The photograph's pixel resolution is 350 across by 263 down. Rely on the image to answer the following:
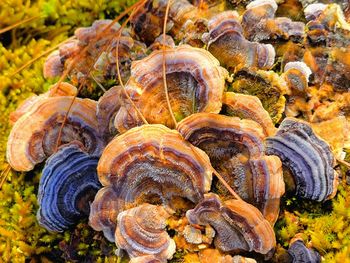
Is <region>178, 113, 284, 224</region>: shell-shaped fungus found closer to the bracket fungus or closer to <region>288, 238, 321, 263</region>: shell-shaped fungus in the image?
<region>288, 238, 321, 263</region>: shell-shaped fungus

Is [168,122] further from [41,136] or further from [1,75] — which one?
[1,75]

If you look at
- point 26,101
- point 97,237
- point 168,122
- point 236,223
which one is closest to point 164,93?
point 168,122

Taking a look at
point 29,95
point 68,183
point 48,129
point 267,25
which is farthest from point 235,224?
point 29,95

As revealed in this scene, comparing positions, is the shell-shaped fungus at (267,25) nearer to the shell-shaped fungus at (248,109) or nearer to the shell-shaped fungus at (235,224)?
the shell-shaped fungus at (248,109)

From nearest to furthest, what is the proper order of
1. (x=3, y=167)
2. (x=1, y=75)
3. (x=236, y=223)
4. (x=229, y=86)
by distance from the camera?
(x=236, y=223) → (x=229, y=86) → (x=3, y=167) → (x=1, y=75)

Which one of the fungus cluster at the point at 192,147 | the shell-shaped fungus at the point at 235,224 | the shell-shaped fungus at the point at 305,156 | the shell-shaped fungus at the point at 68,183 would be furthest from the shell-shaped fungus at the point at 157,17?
the shell-shaped fungus at the point at 235,224

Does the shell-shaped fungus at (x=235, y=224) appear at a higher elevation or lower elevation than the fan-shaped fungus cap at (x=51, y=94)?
lower
